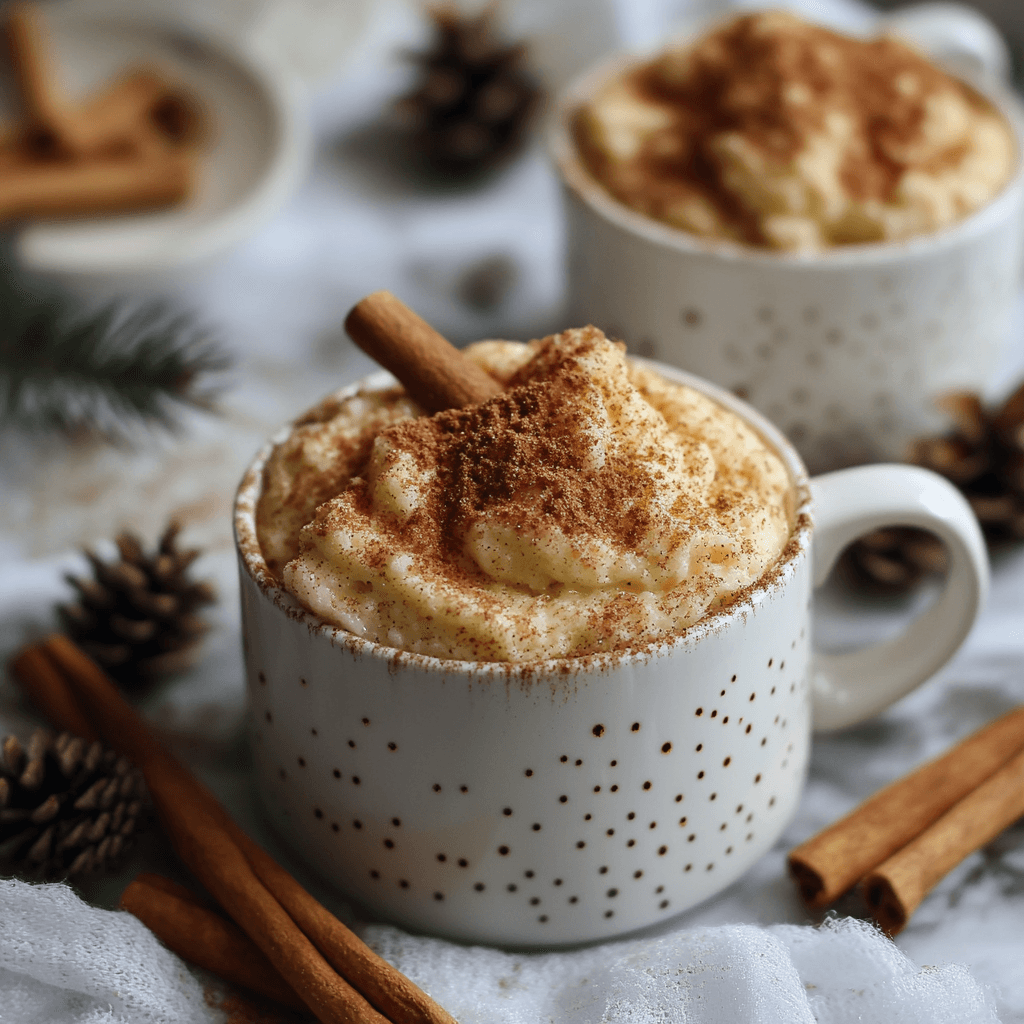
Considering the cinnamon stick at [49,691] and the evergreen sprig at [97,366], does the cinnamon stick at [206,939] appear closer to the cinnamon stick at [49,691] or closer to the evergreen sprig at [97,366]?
the cinnamon stick at [49,691]

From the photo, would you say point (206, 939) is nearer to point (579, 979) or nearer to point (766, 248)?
point (579, 979)

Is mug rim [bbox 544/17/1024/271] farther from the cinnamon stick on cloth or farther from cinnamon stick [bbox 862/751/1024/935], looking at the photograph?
the cinnamon stick on cloth

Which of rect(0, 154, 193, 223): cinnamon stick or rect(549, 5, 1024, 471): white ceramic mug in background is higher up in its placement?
rect(549, 5, 1024, 471): white ceramic mug in background

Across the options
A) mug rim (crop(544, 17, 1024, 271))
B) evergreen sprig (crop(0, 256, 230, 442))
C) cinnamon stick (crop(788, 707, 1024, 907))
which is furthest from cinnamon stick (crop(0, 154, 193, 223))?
cinnamon stick (crop(788, 707, 1024, 907))

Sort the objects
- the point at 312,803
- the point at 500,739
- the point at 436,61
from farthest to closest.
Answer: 1. the point at 436,61
2. the point at 312,803
3. the point at 500,739

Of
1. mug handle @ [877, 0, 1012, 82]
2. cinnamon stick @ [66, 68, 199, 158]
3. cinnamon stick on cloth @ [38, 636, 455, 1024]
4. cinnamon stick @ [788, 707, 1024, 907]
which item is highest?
mug handle @ [877, 0, 1012, 82]

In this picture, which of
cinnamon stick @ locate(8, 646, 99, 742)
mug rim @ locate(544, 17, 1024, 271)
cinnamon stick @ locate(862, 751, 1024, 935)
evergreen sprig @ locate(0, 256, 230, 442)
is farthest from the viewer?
evergreen sprig @ locate(0, 256, 230, 442)

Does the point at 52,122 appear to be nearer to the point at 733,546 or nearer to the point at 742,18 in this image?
the point at 742,18

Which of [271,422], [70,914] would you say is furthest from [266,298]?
[70,914]
